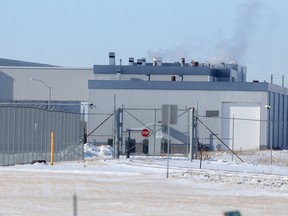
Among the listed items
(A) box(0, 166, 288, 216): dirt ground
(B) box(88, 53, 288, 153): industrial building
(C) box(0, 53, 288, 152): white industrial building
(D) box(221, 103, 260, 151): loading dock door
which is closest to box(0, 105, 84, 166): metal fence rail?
(A) box(0, 166, 288, 216): dirt ground

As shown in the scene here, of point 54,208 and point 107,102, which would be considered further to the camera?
point 107,102

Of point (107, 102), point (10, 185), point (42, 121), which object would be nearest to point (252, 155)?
point (107, 102)

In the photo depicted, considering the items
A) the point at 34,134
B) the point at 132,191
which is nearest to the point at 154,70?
the point at 34,134

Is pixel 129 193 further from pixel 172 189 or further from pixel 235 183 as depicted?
pixel 235 183

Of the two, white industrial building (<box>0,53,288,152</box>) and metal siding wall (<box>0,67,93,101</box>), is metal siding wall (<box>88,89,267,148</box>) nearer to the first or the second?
white industrial building (<box>0,53,288,152</box>)

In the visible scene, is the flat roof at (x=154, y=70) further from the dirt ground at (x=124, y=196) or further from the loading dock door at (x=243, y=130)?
the dirt ground at (x=124, y=196)

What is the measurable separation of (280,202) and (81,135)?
2479 cm

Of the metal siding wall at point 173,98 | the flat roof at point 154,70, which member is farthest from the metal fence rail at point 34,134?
the flat roof at point 154,70

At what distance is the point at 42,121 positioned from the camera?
43.9m

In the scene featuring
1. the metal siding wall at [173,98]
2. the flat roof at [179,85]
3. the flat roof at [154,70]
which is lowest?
the metal siding wall at [173,98]

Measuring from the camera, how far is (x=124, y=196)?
85.6ft

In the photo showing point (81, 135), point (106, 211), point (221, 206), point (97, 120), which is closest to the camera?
point (106, 211)

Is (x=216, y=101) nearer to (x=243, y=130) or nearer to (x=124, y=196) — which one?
(x=243, y=130)

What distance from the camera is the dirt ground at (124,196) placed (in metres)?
22.5
